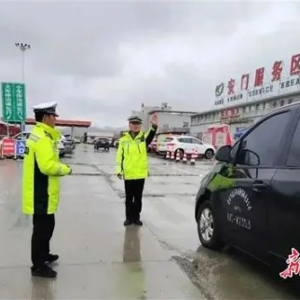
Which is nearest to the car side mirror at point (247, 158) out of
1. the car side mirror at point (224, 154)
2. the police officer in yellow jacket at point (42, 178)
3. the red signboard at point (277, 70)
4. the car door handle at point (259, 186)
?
the car side mirror at point (224, 154)

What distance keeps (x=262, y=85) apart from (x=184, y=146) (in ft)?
34.0

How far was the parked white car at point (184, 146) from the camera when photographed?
28672 mm

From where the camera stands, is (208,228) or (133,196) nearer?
(208,228)

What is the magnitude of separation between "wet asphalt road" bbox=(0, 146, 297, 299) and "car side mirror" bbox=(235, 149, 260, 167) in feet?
3.89

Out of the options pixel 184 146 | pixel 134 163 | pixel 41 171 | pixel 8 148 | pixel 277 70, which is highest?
pixel 277 70

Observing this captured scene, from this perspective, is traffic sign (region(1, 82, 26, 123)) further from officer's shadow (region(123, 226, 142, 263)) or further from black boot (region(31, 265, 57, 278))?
black boot (region(31, 265, 57, 278))

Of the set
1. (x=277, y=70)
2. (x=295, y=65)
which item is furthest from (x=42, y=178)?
(x=277, y=70)

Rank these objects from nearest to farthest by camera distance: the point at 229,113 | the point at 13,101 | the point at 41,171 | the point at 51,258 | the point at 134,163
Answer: the point at 41,171 < the point at 51,258 < the point at 134,163 < the point at 13,101 < the point at 229,113

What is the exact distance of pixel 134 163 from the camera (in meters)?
6.59

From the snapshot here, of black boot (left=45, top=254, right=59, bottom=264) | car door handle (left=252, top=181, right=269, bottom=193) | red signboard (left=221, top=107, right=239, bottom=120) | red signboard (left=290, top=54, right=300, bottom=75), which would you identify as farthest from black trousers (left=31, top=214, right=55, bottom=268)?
red signboard (left=221, top=107, right=239, bottom=120)

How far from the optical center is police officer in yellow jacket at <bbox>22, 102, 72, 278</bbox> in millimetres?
4133

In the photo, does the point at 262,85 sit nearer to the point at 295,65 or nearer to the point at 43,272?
the point at 295,65

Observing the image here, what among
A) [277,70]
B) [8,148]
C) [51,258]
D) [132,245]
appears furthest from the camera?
[277,70]

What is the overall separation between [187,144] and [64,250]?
23939 mm
